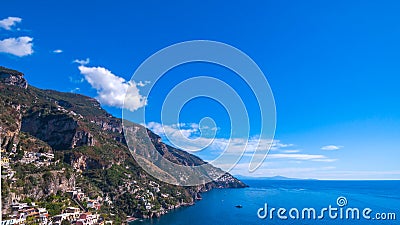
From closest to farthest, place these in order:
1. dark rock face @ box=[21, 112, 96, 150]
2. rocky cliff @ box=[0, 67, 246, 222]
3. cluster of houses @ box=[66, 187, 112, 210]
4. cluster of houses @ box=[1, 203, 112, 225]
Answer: cluster of houses @ box=[1, 203, 112, 225] < rocky cliff @ box=[0, 67, 246, 222] < cluster of houses @ box=[66, 187, 112, 210] < dark rock face @ box=[21, 112, 96, 150]

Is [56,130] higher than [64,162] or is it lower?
higher

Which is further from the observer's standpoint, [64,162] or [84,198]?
[64,162]

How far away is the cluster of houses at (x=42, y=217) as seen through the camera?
12348 mm

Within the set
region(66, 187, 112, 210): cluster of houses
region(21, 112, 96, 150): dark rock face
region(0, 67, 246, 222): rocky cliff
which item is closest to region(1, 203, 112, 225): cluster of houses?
region(0, 67, 246, 222): rocky cliff

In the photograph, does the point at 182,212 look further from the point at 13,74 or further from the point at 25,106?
the point at 13,74

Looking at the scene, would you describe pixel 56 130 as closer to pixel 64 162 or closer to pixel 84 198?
pixel 64 162

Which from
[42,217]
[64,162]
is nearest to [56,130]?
[64,162]

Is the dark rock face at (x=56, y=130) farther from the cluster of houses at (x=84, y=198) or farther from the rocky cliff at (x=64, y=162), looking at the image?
the cluster of houses at (x=84, y=198)

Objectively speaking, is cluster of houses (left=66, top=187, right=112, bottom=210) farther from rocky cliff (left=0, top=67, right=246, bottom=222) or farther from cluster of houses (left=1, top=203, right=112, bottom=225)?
cluster of houses (left=1, top=203, right=112, bottom=225)

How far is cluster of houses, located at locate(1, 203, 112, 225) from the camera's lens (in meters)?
12.3

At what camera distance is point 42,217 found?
13227 millimetres

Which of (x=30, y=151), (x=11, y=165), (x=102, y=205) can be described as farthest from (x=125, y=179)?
(x=11, y=165)

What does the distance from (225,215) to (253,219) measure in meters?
3.17

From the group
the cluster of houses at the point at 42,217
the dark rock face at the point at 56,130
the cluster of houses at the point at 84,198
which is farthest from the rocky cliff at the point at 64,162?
the cluster of houses at the point at 42,217
